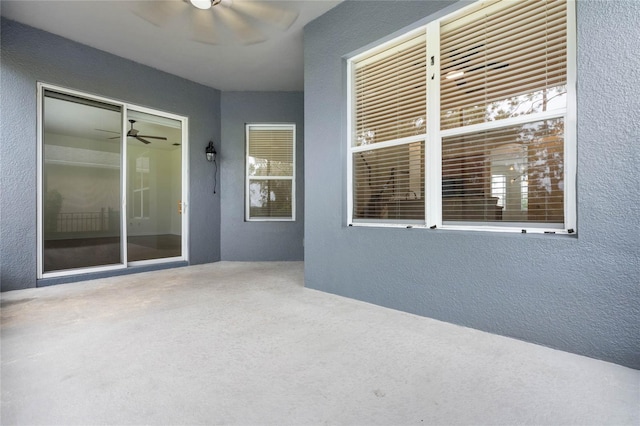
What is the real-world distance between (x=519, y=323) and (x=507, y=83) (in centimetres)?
164

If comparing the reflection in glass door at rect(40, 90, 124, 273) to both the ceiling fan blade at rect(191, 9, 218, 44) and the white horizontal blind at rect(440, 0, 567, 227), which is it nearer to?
the ceiling fan blade at rect(191, 9, 218, 44)

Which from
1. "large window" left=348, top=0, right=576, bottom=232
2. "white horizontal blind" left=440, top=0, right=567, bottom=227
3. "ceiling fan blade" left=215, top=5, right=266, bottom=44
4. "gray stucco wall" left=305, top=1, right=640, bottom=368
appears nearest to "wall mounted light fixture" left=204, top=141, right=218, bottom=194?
"ceiling fan blade" left=215, top=5, right=266, bottom=44

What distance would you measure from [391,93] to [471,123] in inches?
31.9

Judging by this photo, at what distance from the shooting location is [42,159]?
11.3 ft

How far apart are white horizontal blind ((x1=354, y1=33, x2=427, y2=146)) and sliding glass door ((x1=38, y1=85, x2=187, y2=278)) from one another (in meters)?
3.22

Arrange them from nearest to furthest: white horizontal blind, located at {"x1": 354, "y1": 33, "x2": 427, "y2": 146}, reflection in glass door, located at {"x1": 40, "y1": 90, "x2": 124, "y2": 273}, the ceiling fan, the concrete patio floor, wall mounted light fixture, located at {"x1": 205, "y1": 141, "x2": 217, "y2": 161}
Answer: the concrete patio floor
white horizontal blind, located at {"x1": 354, "y1": 33, "x2": 427, "y2": 146}
reflection in glass door, located at {"x1": 40, "y1": 90, "x2": 124, "y2": 273}
the ceiling fan
wall mounted light fixture, located at {"x1": 205, "y1": 141, "x2": 217, "y2": 161}

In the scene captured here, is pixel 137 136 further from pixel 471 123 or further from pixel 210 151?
pixel 471 123

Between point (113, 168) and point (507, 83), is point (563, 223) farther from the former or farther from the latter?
point (113, 168)

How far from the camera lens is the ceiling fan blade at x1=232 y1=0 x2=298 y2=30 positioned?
9.64 ft

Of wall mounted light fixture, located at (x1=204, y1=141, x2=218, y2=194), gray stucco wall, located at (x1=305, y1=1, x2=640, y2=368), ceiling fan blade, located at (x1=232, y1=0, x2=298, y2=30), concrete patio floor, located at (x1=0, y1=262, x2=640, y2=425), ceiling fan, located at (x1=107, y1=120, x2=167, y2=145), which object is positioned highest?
ceiling fan blade, located at (x1=232, y1=0, x2=298, y2=30)

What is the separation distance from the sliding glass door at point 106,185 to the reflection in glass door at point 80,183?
0.03 ft

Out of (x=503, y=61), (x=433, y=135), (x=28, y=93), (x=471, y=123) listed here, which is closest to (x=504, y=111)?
(x=471, y=123)

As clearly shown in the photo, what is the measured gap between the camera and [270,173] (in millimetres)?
5316

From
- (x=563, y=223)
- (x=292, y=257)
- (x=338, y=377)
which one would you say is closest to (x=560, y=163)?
(x=563, y=223)
